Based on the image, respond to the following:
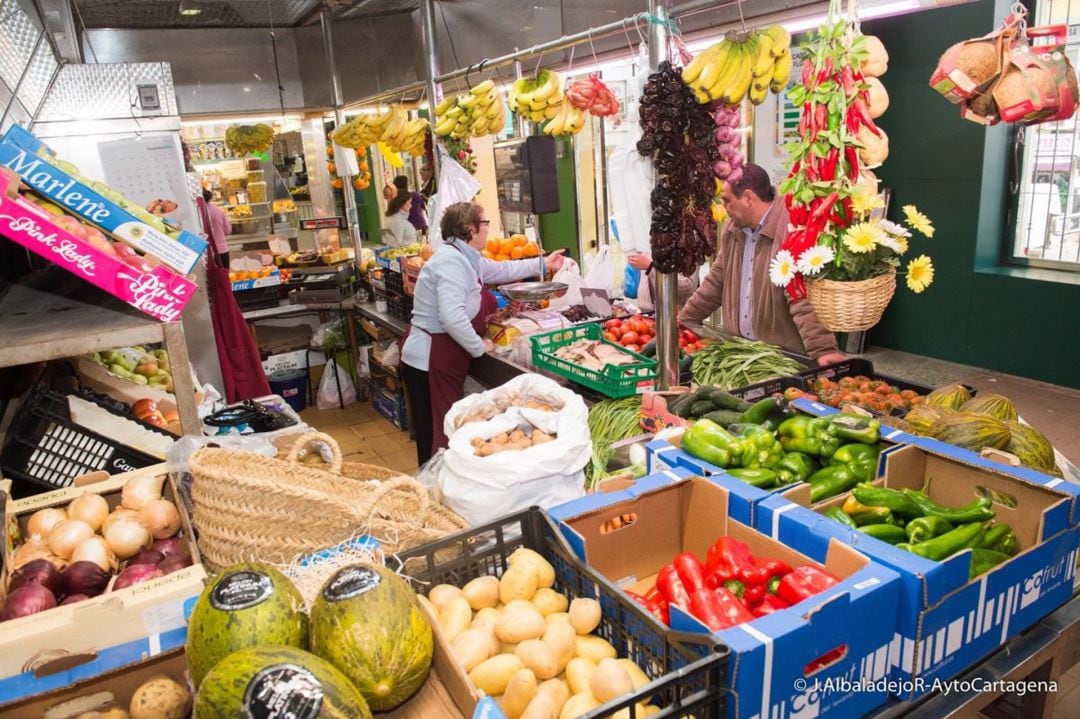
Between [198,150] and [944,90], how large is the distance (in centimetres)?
1108

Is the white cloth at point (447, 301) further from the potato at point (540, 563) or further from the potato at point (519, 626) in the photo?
the potato at point (519, 626)

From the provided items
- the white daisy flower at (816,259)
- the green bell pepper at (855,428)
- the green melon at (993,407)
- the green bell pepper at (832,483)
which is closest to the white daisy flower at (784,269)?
the white daisy flower at (816,259)

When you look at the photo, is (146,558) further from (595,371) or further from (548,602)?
(595,371)

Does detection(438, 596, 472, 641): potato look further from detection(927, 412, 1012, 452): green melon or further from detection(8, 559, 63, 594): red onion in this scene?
detection(927, 412, 1012, 452): green melon

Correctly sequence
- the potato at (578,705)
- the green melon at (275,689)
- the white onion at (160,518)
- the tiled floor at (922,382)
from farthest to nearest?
the tiled floor at (922,382) < the white onion at (160,518) < the potato at (578,705) < the green melon at (275,689)

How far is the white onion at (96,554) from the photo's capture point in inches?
76.8

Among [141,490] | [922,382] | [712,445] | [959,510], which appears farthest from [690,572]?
[922,382]

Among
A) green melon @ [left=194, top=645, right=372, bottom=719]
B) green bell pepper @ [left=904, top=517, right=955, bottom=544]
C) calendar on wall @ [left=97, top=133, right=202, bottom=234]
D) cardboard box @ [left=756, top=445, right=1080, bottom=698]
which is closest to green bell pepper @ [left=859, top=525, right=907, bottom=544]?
green bell pepper @ [left=904, top=517, right=955, bottom=544]

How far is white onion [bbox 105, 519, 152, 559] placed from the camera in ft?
6.66

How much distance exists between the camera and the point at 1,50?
12.7ft

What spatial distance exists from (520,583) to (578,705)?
1.13 feet

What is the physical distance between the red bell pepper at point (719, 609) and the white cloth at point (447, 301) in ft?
10.7

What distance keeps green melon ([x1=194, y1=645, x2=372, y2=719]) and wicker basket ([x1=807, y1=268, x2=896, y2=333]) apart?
5.98 ft

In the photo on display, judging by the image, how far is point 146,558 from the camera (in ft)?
6.70
